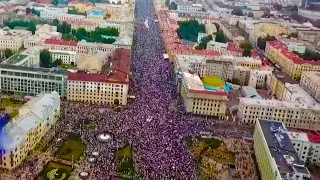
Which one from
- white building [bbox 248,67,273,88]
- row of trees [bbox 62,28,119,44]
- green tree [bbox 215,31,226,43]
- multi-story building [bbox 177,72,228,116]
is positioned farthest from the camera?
green tree [bbox 215,31,226,43]

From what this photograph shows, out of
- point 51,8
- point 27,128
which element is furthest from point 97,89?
point 51,8

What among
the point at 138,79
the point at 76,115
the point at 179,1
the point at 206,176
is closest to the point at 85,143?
the point at 76,115

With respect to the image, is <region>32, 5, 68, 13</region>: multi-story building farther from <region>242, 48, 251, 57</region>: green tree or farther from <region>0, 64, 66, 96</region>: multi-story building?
<region>0, 64, 66, 96</region>: multi-story building

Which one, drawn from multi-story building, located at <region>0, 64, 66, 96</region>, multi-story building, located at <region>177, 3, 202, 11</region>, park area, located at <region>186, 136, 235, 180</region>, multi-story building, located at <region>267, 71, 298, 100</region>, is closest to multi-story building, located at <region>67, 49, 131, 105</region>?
multi-story building, located at <region>0, 64, 66, 96</region>

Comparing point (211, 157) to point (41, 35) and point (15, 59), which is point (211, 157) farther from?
point (41, 35)

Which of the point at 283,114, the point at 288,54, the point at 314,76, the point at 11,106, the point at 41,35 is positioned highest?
the point at 288,54

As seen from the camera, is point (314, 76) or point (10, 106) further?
point (314, 76)

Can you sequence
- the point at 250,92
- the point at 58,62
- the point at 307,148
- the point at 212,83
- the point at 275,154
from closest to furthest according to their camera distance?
the point at 275,154 → the point at 307,148 → the point at 212,83 → the point at 250,92 → the point at 58,62
